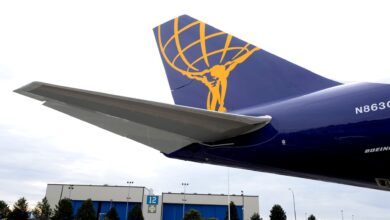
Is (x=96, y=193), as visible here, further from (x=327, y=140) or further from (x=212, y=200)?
(x=327, y=140)

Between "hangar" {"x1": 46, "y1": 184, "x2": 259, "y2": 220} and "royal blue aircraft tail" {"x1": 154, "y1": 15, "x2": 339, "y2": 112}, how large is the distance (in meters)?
73.4

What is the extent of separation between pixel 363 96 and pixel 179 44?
4819mm

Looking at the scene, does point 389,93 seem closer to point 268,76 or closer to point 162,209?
point 268,76

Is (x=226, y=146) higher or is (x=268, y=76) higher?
(x=268, y=76)

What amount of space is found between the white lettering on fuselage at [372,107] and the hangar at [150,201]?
252ft

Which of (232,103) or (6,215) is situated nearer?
(232,103)

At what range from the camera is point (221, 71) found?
7.36 m

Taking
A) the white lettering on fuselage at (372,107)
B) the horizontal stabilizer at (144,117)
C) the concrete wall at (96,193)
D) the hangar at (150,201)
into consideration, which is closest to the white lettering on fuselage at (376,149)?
the white lettering on fuselage at (372,107)

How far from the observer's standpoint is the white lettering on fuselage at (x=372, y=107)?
439 centimetres

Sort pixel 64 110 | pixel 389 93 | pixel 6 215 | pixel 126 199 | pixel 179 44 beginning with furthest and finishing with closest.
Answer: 1. pixel 126 199
2. pixel 6 215
3. pixel 179 44
4. pixel 64 110
5. pixel 389 93

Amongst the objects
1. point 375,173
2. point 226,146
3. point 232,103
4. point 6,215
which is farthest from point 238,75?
point 6,215

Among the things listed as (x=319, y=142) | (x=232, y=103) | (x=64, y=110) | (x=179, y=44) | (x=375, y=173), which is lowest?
(x=375, y=173)

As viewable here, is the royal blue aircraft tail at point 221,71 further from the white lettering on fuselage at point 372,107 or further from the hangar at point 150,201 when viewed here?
the hangar at point 150,201

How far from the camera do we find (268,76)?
264 inches
